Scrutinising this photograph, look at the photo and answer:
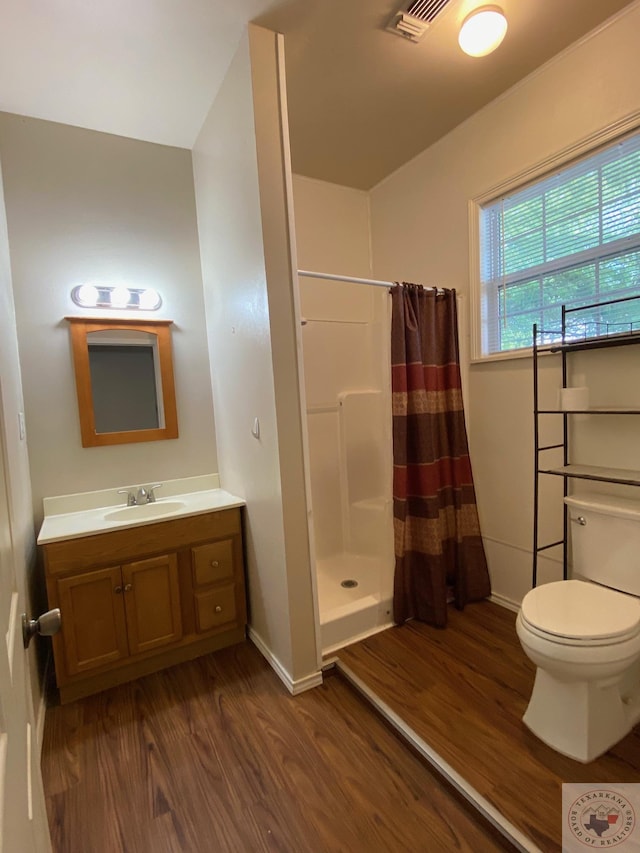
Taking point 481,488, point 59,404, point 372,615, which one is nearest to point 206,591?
point 372,615

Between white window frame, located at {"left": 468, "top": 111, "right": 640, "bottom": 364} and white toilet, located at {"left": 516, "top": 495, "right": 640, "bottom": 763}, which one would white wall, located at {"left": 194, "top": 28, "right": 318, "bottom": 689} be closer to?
white toilet, located at {"left": 516, "top": 495, "right": 640, "bottom": 763}

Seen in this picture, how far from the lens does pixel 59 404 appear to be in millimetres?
2248

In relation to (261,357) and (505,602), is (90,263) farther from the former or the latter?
(505,602)

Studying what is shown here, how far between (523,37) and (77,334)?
250cm

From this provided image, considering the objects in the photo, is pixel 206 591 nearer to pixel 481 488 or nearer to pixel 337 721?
pixel 337 721

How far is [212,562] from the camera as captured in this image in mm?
2180

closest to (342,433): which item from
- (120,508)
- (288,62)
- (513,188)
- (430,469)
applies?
(430,469)

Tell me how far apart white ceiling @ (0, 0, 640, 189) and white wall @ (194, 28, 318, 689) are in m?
0.14

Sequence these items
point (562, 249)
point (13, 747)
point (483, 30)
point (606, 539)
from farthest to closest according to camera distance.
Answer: point (562, 249) < point (606, 539) < point (483, 30) < point (13, 747)

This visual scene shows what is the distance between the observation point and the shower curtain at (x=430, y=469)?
2141 mm

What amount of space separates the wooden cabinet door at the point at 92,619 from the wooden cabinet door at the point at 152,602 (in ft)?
0.13

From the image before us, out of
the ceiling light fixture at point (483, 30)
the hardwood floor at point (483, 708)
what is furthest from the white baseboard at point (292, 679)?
the ceiling light fixture at point (483, 30)

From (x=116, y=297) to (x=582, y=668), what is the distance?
2660 mm

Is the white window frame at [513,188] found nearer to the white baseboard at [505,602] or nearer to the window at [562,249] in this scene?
the window at [562,249]
